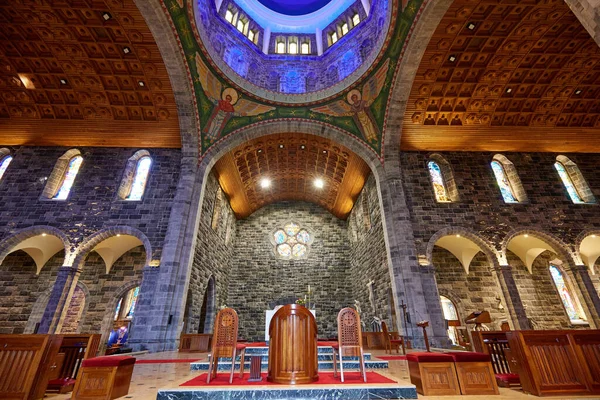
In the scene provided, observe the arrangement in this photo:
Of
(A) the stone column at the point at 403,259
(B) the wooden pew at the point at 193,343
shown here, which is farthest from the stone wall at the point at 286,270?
(A) the stone column at the point at 403,259

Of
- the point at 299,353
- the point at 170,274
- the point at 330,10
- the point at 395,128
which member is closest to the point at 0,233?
the point at 170,274

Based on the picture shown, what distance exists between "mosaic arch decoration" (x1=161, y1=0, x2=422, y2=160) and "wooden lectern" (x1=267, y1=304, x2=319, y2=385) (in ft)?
31.6

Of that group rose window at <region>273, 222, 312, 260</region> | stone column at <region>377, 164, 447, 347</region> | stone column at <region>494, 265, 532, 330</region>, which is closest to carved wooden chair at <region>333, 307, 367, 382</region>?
stone column at <region>377, 164, 447, 347</region>

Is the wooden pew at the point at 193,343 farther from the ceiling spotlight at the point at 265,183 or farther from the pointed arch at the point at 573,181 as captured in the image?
the pointed arch at the point at 573,181

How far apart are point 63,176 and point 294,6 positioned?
49.0ft

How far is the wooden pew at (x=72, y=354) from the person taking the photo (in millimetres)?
4332

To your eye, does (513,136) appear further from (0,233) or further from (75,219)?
(0,233)

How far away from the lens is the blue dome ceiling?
1583cm

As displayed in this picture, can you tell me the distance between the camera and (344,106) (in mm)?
12531

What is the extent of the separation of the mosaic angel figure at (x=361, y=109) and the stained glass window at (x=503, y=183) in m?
5.63

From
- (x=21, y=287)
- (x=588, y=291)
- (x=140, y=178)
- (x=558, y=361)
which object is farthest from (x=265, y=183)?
(x=588, y=291)

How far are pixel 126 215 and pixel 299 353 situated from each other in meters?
10.1

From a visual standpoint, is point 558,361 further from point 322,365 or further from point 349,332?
point 322,365

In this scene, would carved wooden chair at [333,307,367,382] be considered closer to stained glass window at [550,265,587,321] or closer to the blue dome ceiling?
stained glass window at [550,265,587,321]
